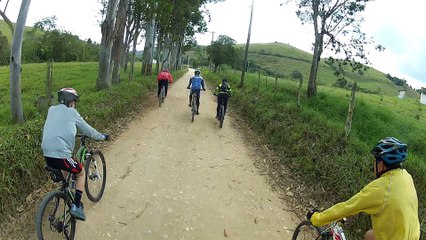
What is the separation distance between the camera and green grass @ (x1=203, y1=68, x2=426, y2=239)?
22.8 feet

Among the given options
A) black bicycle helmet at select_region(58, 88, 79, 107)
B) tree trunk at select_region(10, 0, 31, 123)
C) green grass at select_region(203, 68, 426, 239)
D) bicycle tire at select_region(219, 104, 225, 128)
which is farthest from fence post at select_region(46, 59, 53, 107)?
green grass at select_region(203, 68, 426, 239)

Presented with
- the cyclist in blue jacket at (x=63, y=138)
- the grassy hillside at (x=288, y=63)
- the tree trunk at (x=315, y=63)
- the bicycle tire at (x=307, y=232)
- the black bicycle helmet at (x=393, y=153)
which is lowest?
the bicycle tire at (x=307, y=232)

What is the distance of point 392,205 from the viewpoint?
3047 mm

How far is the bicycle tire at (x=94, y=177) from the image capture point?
18.1ft

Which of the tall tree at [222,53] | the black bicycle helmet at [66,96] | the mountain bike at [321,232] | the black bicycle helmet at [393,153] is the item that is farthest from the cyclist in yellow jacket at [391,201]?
the tall tree at [222,53]

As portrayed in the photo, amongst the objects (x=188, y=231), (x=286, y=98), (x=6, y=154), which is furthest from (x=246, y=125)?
(x=6, y=154)

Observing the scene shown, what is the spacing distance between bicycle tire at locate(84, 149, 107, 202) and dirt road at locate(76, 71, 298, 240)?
0.15 meters

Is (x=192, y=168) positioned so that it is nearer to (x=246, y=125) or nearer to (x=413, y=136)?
(x=246, y=125)

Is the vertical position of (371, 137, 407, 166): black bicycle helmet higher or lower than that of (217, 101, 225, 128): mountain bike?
higher

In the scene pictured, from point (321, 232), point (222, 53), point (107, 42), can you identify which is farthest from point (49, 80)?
point (222, 53)

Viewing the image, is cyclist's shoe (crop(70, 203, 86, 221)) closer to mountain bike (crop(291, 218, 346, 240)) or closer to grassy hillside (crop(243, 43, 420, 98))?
mountain bike (crop(291, 218, 346, 240))

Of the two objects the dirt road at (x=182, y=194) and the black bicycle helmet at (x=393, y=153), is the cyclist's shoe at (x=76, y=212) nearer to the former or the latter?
the dirt road at (x=182, y=194)

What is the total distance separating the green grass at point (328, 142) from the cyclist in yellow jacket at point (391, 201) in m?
2.98

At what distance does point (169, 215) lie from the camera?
561 centimetres
